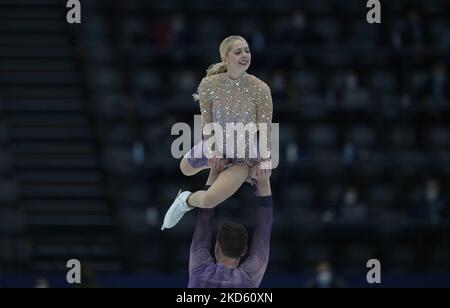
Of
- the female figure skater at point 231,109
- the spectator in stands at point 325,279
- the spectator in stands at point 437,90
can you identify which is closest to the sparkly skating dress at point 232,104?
the female figure skater at point 231,109

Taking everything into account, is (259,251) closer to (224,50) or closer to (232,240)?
(232,240)

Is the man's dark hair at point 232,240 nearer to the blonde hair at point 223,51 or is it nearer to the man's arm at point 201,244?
the man's arm at point 201,244

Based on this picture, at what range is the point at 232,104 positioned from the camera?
A: 6.80 meters

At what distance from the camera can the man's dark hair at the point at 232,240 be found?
18.7 ft

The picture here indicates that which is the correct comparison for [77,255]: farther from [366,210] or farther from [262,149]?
[262,149]

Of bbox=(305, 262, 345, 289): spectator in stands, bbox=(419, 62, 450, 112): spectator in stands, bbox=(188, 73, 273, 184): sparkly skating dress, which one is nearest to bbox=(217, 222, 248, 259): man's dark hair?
bbox=(188, 73, 273, 184): sparkly skating dress

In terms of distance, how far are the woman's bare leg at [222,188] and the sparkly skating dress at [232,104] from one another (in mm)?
74

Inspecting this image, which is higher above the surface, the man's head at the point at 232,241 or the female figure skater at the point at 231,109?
the female figure skater at the point at 231,109

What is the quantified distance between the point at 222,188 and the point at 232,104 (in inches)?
→ 24.0

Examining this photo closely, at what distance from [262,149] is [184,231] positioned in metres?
7.39

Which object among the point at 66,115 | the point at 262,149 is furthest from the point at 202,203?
the point at 66,115

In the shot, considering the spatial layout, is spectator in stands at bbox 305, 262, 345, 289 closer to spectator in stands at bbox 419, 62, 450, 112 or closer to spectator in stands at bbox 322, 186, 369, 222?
spectator in stands at bbox 322, 186, 369, 222

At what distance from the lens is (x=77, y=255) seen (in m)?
13.7

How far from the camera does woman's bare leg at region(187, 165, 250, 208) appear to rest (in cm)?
648
